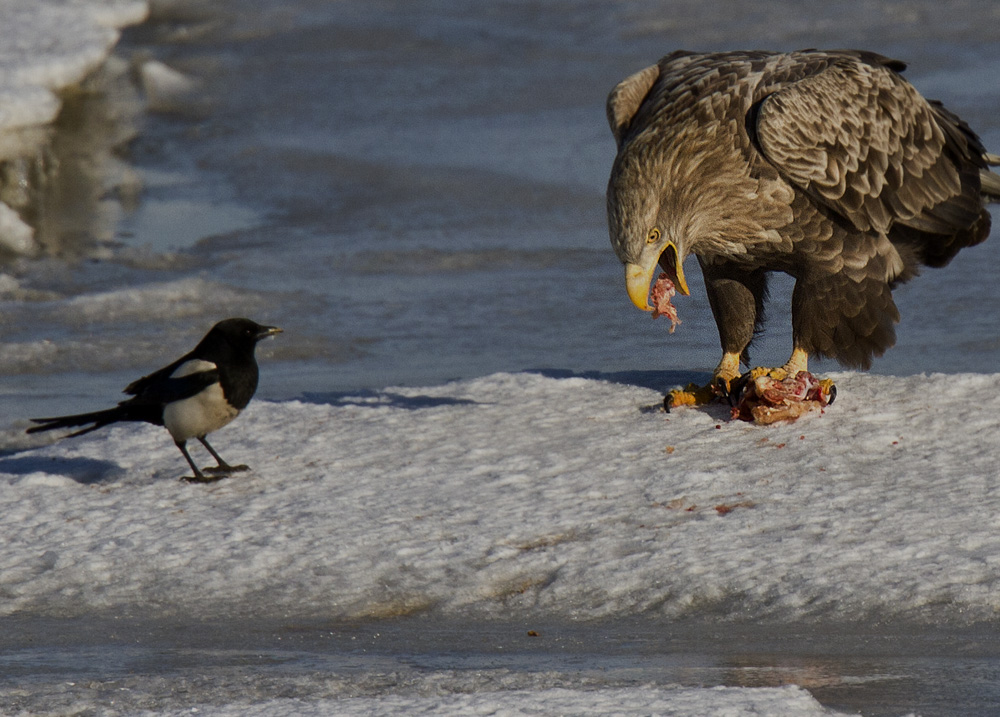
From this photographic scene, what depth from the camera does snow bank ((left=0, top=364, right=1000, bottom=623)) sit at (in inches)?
146

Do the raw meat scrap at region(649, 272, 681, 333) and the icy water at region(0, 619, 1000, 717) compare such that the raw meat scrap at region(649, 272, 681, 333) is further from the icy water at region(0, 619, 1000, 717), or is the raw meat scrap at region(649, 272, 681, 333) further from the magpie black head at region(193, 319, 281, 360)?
the icy water at region(0, 619, 1000, 717)

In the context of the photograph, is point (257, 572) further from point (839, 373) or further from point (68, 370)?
point (68, 370)

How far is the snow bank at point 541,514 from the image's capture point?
3.71 meters

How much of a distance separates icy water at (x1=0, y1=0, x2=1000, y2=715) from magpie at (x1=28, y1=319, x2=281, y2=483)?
1.10 meters

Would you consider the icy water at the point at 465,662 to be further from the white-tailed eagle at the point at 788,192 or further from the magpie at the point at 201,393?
the white-tailed eagle at the point at 788,192

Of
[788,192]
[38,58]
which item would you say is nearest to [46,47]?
[38,58]

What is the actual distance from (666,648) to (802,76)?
9.20 ft

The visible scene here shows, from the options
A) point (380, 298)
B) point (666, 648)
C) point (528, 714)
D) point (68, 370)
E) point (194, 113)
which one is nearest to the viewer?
point (528, 714)

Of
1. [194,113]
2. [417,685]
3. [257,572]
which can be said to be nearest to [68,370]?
[257,572]

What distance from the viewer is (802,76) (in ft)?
17.8

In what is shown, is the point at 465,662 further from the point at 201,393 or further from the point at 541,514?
the point at 201,393

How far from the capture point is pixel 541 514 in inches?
167

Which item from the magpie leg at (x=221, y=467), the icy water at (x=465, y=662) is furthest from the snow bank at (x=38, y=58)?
the icy water at (x=465, y=662)

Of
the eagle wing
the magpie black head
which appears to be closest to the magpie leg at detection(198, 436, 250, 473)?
the magpie black head
